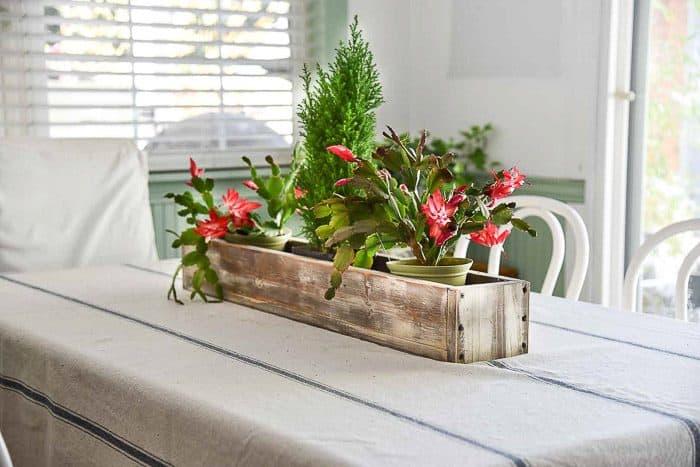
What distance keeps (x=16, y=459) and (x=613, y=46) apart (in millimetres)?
2356

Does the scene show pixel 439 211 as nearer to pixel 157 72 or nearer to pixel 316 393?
pixel 316 393

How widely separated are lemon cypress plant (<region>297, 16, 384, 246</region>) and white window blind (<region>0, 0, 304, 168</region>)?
180 centimetres

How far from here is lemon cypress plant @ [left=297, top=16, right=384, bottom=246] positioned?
5.11 ft

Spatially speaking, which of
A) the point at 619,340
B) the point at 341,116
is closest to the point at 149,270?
the point at 341,116

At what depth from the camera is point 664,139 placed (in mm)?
3139

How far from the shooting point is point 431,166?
1354 millimetres

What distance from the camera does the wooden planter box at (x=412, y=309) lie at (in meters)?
1.26

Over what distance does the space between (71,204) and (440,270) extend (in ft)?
4.20

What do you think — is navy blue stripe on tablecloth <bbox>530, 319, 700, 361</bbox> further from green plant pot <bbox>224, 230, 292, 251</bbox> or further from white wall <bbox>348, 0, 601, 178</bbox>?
white wall <bbox>348, 0, 601, 178</bbox>

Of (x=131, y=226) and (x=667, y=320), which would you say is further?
(x=131, y=226)

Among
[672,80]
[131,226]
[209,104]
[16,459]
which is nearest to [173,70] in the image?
[209,104]

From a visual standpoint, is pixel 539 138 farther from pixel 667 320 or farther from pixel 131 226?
pixel 667 320

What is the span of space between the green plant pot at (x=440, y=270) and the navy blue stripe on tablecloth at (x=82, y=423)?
45 centimetres


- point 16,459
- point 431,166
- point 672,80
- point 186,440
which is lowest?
point 16,459
